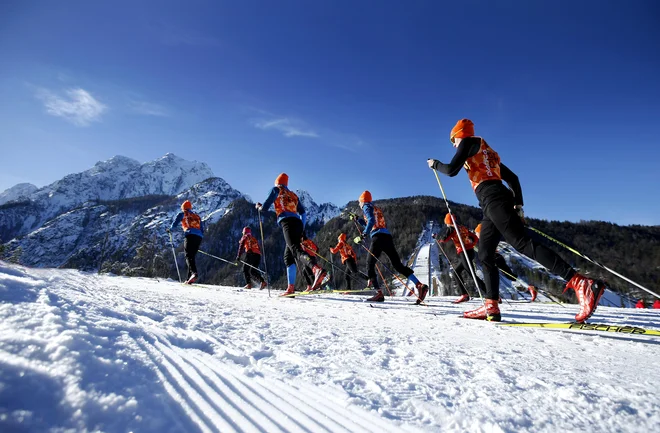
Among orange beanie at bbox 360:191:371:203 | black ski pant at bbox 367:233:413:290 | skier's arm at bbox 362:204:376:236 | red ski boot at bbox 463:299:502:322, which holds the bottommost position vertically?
red ski boot at bbox 463:299:502:322

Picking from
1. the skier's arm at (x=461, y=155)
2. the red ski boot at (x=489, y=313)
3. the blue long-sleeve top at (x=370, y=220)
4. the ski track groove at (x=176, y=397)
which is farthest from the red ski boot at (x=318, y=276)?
the ski track groove at (x=176, y=397)

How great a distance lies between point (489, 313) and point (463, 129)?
7.33ft

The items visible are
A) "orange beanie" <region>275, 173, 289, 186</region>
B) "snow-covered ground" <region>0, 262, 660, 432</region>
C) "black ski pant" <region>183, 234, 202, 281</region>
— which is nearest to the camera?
"snow-covered ground" <region>0, 262, 660, 432</region>

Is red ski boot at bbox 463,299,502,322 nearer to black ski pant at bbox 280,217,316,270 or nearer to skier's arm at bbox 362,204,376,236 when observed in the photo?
skier's arm at bbox 362,204,376,236

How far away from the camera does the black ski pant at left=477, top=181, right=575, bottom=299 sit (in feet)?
10.00

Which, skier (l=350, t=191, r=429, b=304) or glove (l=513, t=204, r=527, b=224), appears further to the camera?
skier (l=350, t=191, r=429, b=304)

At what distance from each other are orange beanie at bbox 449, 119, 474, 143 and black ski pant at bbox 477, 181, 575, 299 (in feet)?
2.28

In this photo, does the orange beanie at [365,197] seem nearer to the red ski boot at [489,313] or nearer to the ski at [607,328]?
the red ski boot at [489,313]

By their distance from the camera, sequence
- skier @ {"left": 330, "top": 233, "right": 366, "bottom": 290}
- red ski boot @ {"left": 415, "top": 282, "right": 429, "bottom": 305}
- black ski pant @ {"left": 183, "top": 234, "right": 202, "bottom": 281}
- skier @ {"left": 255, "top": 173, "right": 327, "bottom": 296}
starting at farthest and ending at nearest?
skier @ {"left": 330, "top": 233, "right": 366, "bottom": 290}
black ski pant @ {"left": 183, "top": 234, "right": 202, "bottom": 281}
skier @ {"left": 255, "top": 173, "right": 327, "bottom": 296}
red ski boot @ {"left": 415, "top": 282, "right": 429, "bottom": 305}

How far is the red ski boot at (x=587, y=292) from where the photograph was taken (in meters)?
2.87

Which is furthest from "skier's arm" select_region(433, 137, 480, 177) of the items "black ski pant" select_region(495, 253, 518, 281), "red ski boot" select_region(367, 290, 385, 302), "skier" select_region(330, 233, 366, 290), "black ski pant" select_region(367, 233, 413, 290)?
"skier" select_region(330, 233, 366, 290)

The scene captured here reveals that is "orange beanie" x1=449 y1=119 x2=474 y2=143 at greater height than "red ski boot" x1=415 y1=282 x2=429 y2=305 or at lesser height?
greater

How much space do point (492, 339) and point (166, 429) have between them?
2408mm

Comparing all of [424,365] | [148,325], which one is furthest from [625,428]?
[148,325]
